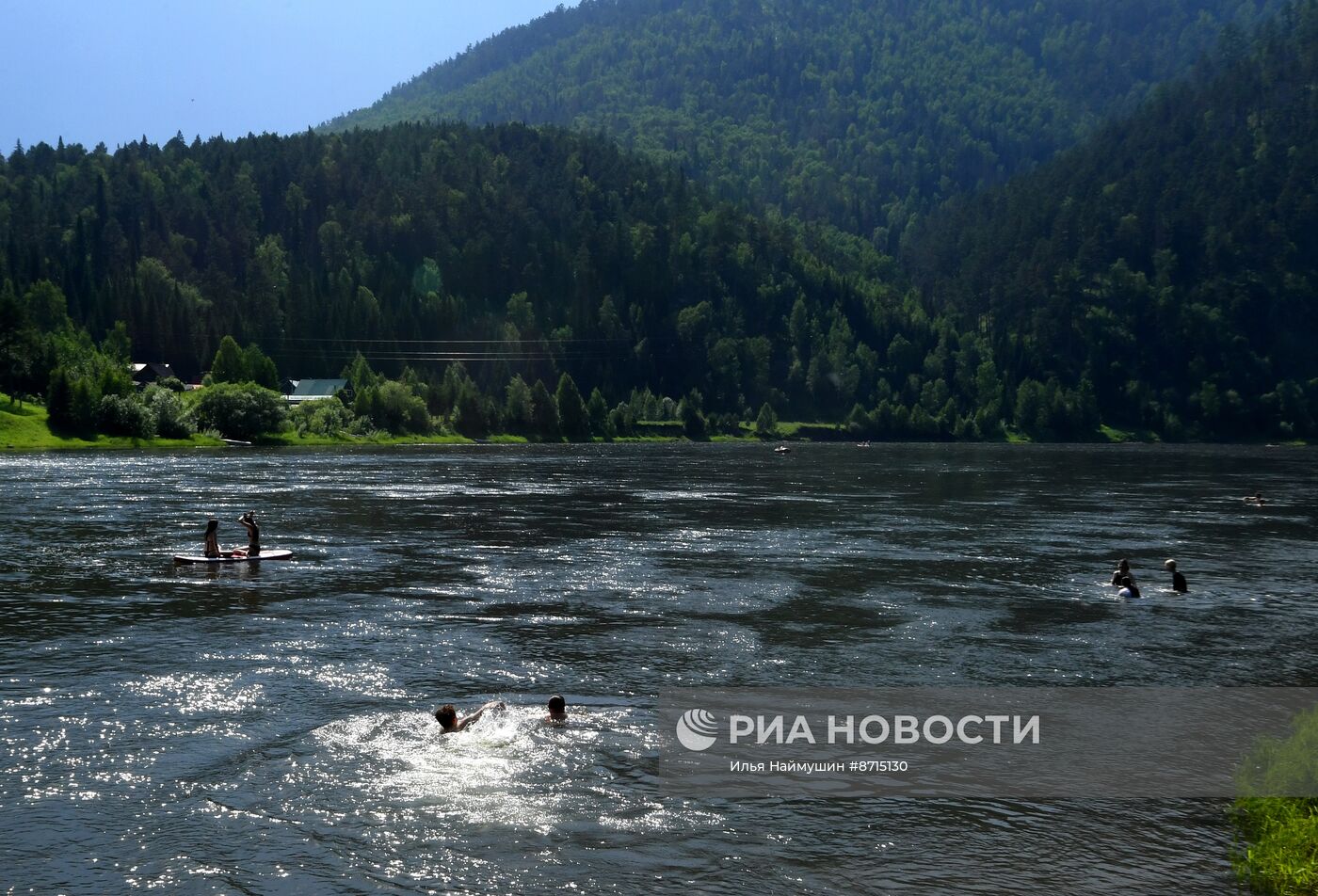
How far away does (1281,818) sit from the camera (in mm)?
25391

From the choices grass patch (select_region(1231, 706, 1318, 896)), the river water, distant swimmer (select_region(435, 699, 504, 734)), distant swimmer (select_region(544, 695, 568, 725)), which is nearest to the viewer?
grass patch (select_region(1231, 706, 1318, 896))

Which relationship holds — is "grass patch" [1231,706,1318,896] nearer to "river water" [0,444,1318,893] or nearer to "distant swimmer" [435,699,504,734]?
"river water" [0,444,1318,893]

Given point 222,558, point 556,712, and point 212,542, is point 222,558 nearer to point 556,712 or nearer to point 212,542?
point 212,542

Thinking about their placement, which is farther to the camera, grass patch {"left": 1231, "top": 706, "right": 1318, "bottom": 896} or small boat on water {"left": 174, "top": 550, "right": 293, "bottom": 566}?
small boat on water {"left": 174, "top": 550, "right": 293, "bottom": 566}

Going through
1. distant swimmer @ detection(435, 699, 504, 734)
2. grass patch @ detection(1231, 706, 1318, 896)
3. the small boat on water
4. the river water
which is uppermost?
grass patch @ detection(1231, 706, 1318, 896)

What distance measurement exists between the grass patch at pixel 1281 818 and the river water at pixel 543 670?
872mm

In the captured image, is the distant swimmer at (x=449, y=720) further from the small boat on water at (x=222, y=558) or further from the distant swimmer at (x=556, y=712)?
the small boat on water at (x=222, y=558)

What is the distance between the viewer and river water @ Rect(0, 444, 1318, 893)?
25.8 metres

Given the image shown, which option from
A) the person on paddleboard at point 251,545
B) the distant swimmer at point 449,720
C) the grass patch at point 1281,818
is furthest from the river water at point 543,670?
the person on paddleboard at point 251,545

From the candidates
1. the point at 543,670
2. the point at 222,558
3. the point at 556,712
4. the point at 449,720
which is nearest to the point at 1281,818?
the point at 556,712

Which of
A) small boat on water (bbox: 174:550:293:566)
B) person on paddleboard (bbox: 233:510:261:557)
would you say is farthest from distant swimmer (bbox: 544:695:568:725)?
small boat on water (bbox: 174:550:293:566)

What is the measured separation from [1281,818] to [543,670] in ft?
80.0

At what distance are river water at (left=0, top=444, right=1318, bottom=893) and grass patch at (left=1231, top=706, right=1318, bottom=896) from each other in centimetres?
87

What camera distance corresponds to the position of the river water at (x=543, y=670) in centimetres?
2583
